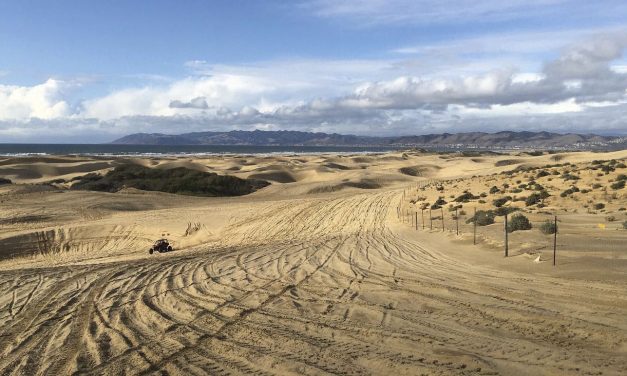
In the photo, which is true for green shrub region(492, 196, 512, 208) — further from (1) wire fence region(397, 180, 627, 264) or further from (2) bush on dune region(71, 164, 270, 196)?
(2) bush on dune region(71, 164, 270, 196)

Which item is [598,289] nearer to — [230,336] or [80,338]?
[230,336]

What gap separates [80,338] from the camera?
833cm

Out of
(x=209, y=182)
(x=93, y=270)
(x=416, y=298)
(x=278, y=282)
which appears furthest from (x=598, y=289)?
(x=209, y=182)

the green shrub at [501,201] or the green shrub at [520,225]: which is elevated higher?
the green shrub at [520,225]

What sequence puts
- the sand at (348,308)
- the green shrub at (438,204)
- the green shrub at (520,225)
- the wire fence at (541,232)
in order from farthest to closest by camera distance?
the green shrub at (438,204) → the green shrub at (520,225) → the wire fence at (541,232) → the sand at (348,308)

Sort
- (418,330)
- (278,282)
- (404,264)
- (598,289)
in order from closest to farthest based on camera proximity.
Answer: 1. (418,330)
2. (598,289)
3. (278,282)
4. (404,264)

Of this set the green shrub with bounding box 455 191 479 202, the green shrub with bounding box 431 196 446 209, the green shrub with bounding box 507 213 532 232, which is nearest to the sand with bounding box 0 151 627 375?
the green shrub with bounding box 507 213 532 232

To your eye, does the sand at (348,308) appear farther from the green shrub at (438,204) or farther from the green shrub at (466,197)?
the green shrub at (466,197)

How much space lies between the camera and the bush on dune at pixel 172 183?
158ft

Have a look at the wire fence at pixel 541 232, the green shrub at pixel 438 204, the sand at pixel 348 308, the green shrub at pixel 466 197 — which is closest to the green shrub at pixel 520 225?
the wire fence at pixel 541 232

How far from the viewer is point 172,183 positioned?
160ft

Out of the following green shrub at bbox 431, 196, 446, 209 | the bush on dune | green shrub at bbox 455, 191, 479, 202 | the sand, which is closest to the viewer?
the sand

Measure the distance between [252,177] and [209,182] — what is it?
1374 cm

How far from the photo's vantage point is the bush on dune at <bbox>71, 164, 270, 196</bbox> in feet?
158
